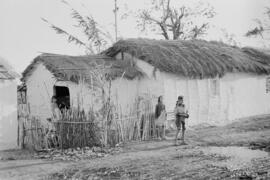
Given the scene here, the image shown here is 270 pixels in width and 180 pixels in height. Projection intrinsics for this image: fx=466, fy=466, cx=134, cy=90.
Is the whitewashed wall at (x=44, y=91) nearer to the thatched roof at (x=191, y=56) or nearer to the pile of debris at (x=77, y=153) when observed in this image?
the thatched roof at (x=191, y=56)

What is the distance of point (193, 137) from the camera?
13.0m

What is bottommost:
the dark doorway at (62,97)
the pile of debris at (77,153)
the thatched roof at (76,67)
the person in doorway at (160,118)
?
the pile of debris at (77,153)

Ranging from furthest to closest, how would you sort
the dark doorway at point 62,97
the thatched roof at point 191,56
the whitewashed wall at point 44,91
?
the thatched roof at point 191,56, the dark doorway at point 62,97, the whitewashed wall at point 44,91

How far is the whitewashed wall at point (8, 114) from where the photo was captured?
521 inches

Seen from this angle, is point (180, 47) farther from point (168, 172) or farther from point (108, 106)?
point (168, 172)

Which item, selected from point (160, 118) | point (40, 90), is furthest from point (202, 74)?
point (40, 90)

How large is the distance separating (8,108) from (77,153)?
3691mm

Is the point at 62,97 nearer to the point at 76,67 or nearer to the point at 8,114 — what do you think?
the point at 76,67

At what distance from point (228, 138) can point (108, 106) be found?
332cm

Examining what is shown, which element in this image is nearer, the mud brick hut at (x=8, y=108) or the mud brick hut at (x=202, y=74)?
the mud brick hut at (x=8, y=108)

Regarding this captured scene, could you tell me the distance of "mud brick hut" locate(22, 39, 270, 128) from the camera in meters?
13.8

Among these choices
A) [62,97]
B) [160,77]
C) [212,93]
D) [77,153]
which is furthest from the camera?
[212,93]

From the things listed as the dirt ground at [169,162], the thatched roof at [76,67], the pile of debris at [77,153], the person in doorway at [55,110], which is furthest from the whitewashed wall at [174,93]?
the dirt ground at [169,162]

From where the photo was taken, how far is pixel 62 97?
14.7 metres
